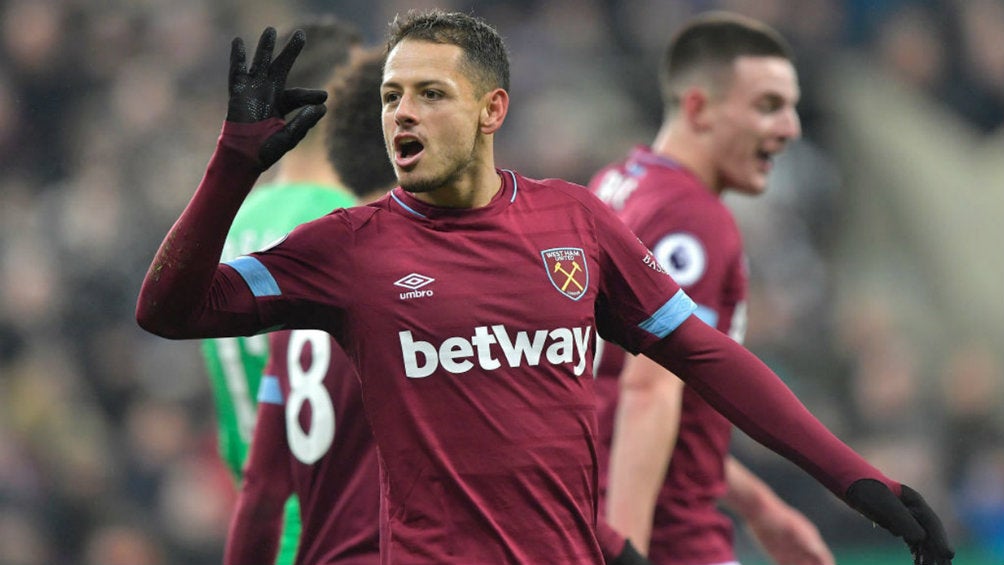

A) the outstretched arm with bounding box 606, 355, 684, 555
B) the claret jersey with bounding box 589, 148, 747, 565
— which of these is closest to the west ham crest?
the outstretched arm with bounding box 606, 355, 684, 555

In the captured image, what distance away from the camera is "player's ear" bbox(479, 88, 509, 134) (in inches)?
150

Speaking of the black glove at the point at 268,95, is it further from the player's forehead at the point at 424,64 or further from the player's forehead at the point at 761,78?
the player's forehead at the point at 761,78

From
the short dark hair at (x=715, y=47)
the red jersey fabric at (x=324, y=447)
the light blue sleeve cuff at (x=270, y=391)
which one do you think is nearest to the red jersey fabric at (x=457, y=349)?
the red jersey fabric at (x=324, y=447)

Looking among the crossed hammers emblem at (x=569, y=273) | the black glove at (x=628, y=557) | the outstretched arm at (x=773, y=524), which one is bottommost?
the outstretched arm at (x=773, y=524)

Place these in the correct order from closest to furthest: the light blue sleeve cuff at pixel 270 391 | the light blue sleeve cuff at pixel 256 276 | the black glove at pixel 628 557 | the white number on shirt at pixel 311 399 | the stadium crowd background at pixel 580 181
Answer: the light blue sleeve cuff at pixel 256 276 → the black glove at pixel 628 557 → the white number on shirt at pixel 311 399 → the light blue sleeve cuff at pixel 270 391 → the stadium crowd background at pixel 580 181

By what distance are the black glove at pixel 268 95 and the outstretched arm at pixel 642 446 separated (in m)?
2.10

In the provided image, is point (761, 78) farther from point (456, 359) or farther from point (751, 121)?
point (456, 359)

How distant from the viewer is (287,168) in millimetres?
5395

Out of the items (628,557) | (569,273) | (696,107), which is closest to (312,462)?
(628,557)

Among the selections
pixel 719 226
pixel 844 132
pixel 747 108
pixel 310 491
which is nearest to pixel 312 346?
pixel 310 491

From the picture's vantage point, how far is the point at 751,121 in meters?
6.02

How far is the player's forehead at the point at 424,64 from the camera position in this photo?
3.69m

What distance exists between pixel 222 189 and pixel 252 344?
186cm

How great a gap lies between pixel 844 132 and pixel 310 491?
8771mm
